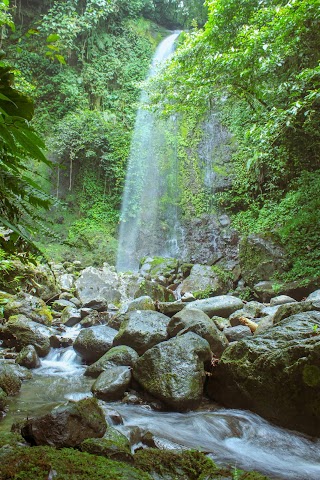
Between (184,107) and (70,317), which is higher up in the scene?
(184,107)

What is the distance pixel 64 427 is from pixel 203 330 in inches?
111

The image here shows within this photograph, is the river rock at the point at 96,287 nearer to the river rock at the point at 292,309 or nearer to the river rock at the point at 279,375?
the river rock at the point at 292,309

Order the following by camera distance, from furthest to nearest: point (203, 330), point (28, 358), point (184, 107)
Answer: point (184, 107) < point (28, 358) < point (203, 330)

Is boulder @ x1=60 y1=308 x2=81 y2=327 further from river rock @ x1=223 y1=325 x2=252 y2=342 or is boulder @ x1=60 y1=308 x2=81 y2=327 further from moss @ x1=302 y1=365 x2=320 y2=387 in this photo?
moss @ x1=302 y1=365 x2=320 y2=387

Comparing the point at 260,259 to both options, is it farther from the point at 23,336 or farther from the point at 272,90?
the point at 23,336

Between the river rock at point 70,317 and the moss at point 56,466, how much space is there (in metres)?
5.80

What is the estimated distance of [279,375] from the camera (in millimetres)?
3281

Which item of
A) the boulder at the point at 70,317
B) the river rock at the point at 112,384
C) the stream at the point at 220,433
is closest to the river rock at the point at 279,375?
the stream at the point at 220,433

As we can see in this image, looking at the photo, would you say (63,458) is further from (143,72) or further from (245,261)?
(143,72)

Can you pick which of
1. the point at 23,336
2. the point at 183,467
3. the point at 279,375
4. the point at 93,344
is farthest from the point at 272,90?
the point at 183,467

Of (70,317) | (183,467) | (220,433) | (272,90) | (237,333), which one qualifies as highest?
(272,90)

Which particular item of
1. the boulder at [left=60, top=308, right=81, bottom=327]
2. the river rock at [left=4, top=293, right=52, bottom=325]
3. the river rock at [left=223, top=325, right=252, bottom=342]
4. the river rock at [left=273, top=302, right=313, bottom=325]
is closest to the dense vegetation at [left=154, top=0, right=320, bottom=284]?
the river rock at [left=273, top=302, right=313, bottom=325]

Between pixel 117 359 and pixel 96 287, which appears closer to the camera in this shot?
pixel 117 359

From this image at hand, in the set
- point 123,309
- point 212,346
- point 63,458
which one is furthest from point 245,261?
point 63,458
